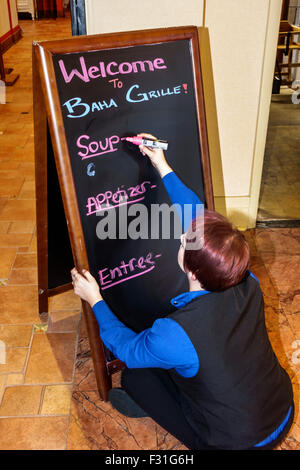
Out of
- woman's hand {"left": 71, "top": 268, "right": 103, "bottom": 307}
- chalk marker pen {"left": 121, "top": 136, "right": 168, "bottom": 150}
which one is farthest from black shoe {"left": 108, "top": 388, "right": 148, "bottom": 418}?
chalk marker pen {"left": 121, "top": 136, "right": 168, "bottom": 150}

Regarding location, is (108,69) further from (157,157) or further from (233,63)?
(233,63)

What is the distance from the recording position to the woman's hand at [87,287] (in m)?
1.74

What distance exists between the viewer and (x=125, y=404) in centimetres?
206

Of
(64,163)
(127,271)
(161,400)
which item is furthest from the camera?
(127,271)

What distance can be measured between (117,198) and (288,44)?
5380mm

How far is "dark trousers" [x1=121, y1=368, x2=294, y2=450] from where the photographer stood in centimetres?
175

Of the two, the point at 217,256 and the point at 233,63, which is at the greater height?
the point at 233,63

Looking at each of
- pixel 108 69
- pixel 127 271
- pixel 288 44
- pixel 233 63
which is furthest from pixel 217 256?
pixel 288 44

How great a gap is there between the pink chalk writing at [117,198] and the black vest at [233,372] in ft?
1.84

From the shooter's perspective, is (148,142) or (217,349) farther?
(148,142)

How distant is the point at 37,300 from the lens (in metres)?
2.75

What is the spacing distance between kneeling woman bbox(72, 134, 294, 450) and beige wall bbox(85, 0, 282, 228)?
5.50 ft

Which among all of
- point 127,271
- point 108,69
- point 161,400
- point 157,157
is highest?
point 108,69

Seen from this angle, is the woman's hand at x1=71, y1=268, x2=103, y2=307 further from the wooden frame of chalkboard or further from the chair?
the chair
